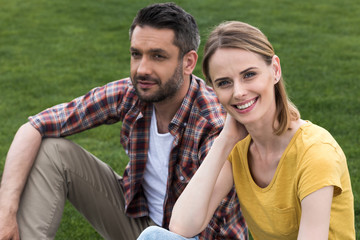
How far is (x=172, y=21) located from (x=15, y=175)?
131 centimetres

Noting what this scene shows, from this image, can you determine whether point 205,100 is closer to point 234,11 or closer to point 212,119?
point 212,119

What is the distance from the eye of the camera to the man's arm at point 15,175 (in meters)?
3.27

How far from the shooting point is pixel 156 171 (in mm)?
3539

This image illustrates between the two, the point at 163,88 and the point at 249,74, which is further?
the point at 163,88

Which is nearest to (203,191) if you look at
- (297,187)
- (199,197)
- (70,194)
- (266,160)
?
(199,197)

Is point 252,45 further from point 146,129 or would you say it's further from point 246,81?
point 146,129

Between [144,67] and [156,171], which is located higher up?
[144,67]

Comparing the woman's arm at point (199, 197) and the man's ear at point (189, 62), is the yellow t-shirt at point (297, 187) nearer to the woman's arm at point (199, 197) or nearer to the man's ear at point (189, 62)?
the woman's arm at point (199, 197)

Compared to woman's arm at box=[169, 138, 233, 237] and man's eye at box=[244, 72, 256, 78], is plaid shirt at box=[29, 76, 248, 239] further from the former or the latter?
man's eye at box=[244, 72, 256, 78]

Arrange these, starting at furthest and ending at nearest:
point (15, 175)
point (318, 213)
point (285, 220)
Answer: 1. point (15, 175)
2. point (285, 220)
3. point (318, 213)

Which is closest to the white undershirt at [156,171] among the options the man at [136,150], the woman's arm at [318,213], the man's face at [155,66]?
the man at [136,150]

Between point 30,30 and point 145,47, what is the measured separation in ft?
22.4

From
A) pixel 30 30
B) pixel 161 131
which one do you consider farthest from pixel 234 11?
pixel 161 131

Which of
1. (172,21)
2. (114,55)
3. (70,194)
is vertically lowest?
(114,55)
